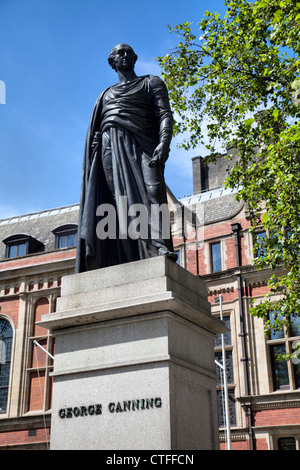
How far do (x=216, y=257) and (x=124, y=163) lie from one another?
23.0m

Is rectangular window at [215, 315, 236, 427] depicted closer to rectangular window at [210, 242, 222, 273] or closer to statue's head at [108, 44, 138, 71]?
rectangular window at [210, 242, 222, 273]

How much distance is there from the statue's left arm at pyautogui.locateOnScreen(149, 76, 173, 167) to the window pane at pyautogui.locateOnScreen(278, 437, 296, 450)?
20.6 meters

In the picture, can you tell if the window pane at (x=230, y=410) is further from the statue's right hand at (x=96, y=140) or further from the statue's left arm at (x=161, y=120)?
the statue's left arm at (x=161, y=120)

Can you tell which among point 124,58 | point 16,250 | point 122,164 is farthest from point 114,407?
point 16,250

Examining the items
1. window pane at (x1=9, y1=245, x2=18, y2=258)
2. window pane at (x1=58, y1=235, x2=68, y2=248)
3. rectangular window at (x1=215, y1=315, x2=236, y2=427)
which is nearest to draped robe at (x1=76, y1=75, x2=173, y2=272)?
rectangular window at (x1=215, y1=315, x2=236, y2=427)

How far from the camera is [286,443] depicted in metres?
24.1

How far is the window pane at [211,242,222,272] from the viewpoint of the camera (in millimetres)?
28783

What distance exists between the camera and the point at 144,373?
16.8 feet

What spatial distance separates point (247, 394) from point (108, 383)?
69.5 feet

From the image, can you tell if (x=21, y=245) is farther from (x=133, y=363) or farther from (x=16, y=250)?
(x=133, y=363)

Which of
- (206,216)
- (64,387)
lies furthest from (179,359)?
(206,216)

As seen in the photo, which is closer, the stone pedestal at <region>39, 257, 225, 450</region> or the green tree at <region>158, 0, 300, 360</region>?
the stone pedestal at <region>39, 257, 225, 450</region>

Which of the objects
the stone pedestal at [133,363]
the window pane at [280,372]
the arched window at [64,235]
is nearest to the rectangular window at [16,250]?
the arched window at [64,235]

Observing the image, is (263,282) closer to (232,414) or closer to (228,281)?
(228,281)
